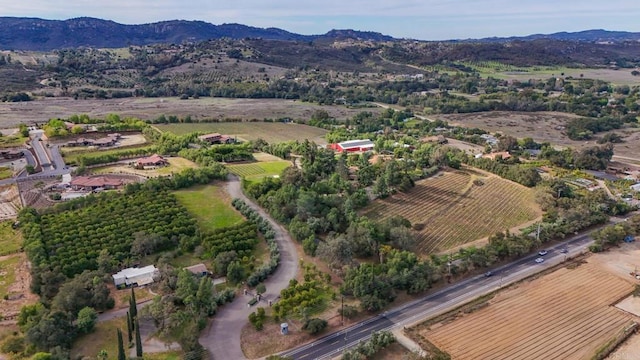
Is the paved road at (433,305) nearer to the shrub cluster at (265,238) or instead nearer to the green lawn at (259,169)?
the shrub cluster at (265,238)

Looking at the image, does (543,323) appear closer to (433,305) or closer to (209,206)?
(433,305)

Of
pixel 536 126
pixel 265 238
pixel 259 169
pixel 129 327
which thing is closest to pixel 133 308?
pixel 129 327

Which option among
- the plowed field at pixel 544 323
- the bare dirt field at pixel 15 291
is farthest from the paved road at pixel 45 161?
the plowed field at pixel 544 323

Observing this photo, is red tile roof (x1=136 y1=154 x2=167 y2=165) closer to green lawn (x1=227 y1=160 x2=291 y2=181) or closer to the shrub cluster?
green lawn (x1=227 y1=160 x2=291 y2=181)

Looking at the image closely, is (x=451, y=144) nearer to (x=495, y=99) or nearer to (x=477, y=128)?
(x=477, y=128)

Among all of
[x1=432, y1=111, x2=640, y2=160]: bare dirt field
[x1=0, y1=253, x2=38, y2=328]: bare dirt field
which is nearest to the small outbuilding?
[x1=0, y1=253, x2=38, y2=328]: bare dirt field
